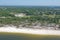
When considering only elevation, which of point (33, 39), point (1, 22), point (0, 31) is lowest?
point (33, 39)

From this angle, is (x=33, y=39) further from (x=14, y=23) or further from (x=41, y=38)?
(x=14, y=23)

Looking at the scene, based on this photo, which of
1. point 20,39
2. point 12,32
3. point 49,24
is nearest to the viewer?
point 20,39

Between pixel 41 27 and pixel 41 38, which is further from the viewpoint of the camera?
pixel 41 27

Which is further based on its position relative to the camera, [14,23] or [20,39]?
[14,23]

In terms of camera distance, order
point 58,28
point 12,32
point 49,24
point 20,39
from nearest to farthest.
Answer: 1. point 20,39
2. point 12,32
3. point 58,28
4. point 49,24

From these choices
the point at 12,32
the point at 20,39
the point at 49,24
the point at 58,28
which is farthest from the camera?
the point at 49,24

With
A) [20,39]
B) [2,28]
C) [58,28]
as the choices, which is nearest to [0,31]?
[2,28]

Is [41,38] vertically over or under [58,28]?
under

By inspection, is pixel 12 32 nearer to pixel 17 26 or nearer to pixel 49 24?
pixel 17 26

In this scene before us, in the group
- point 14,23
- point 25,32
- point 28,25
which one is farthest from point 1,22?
point 25,32
